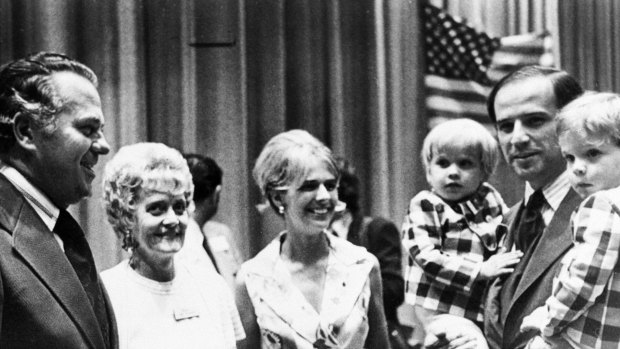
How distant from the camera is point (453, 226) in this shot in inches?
128

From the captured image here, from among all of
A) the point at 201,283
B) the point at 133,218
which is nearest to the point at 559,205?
the point at 201,283

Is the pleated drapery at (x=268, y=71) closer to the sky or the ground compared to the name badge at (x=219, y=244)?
closer to the sky

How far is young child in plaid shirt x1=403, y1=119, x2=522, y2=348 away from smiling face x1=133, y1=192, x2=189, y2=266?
1.01 metres

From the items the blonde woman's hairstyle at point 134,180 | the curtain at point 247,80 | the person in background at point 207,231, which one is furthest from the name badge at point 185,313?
the curtain at point 247,80

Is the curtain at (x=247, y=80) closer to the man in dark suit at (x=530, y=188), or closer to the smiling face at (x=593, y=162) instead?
the man in dark suit at (x=530, y=188)

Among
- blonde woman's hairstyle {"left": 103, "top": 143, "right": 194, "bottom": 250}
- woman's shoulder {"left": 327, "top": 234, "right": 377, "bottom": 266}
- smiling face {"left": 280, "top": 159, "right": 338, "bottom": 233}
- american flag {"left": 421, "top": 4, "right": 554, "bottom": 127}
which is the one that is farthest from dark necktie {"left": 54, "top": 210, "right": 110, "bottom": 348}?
american flag {"left": 421, "top": 4, "right": 554, "bottom": 127}

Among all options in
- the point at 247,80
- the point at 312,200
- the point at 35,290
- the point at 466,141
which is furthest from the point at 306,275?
the point at 247,80

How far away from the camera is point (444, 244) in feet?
10.7

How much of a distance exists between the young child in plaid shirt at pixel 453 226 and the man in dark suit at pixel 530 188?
0.23 meters

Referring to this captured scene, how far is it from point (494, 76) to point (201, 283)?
3.30 metres

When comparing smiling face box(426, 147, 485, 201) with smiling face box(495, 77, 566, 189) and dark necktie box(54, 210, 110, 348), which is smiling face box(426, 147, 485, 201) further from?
dark necktie box(54, 210, 110, 348)

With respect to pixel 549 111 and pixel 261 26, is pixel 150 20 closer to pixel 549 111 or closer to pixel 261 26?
pixel 261 26

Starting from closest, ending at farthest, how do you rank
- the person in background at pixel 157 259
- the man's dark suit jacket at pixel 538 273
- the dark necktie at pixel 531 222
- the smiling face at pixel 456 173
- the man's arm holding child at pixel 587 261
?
the man's arm holding child at pixel 587 261 < the man's dark suit jacket at pixel 538 273 < the person in background at pixel 157 259 < the dark necktie at pixel 531 222 < the smiling face at pixel 456 173

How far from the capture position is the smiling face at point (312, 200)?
3.10 m
